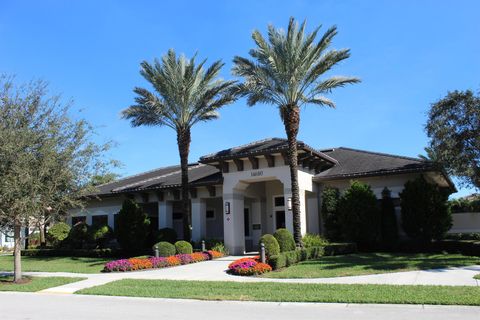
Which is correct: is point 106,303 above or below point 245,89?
below

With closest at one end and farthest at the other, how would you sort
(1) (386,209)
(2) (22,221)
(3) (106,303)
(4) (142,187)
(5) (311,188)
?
(3) (106,303)
(2) (22,221)
(1) (386,209)
(5) (311,188)
(4) (142,187)

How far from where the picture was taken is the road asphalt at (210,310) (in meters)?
8.81

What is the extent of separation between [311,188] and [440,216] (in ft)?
21.6

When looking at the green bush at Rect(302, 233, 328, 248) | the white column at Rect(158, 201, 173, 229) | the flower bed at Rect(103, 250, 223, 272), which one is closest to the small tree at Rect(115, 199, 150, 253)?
the white column at Rect(158, 201, 173, 229)

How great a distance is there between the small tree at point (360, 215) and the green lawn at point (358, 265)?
335cm

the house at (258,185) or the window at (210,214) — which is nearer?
the house at (258,185)

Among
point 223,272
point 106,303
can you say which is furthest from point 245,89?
point 106,303

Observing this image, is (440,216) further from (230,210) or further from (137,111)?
(137,111)

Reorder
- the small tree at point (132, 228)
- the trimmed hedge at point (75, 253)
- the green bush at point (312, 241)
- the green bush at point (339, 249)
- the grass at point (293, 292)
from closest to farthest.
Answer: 1. the grass at point (293, 292)
2. the green bush at point (339, 249)
3. the green bush at point (312, 241)
4. the small tree at point (132, 228)
5. the trimmed hedge at point (75, 253)

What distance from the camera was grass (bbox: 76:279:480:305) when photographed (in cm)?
1013

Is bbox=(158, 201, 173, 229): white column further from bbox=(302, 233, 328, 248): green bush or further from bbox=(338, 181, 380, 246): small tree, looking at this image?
bbox=(338, 181, 380, 246): small tree

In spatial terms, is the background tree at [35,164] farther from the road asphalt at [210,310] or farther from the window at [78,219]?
the window at [78,219]

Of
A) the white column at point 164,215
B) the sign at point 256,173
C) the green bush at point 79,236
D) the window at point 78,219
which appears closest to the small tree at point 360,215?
the sign at point 256,173

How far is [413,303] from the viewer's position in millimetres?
9711
